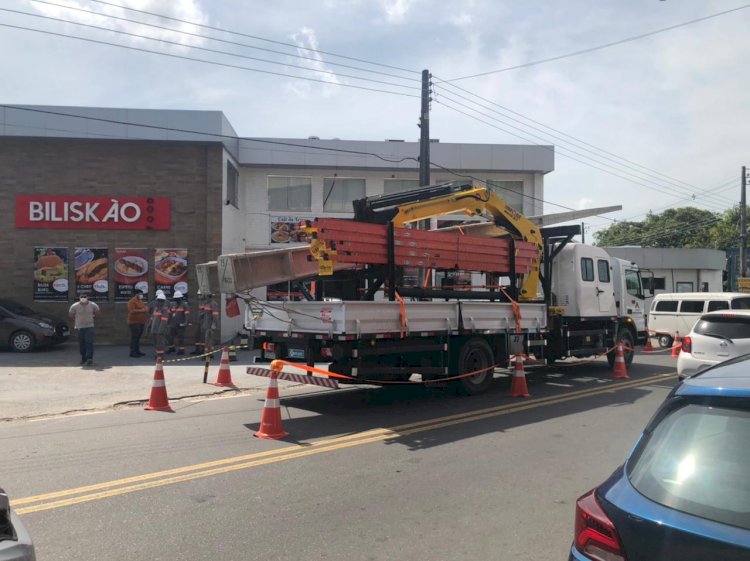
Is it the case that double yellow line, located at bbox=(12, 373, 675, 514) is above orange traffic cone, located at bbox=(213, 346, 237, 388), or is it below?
below

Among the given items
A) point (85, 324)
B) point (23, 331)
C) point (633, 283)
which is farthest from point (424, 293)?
point (23, 331)

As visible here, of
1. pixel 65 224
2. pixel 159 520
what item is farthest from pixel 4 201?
pixel 159 520

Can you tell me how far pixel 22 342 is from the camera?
611 inches

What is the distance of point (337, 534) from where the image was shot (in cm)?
427

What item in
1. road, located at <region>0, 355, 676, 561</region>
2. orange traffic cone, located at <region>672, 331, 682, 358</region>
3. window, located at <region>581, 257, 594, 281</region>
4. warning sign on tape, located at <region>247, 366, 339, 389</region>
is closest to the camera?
road, located at <region>0, 355, 676, 561</region>

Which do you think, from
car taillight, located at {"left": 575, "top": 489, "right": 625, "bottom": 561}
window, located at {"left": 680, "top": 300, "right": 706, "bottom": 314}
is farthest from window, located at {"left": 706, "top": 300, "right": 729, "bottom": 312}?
car taillight, located at {"left": 575, "top": 489, "right": 625, "bottom": 561}

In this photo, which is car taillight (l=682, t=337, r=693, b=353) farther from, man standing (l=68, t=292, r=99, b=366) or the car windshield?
the car windshield

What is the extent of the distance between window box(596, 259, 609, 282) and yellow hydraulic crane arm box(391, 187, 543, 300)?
6.53ft

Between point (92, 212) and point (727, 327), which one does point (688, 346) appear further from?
point (92, 212)

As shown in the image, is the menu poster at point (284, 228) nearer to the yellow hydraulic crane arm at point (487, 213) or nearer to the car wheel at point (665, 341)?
the yellow hydraulic crane arm at point (487, 213)

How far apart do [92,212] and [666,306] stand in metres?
19.9

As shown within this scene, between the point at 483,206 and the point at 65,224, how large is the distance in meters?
13.5

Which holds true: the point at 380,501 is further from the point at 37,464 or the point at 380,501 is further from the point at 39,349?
the point at 39,349

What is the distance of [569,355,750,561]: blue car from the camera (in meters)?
1.97
